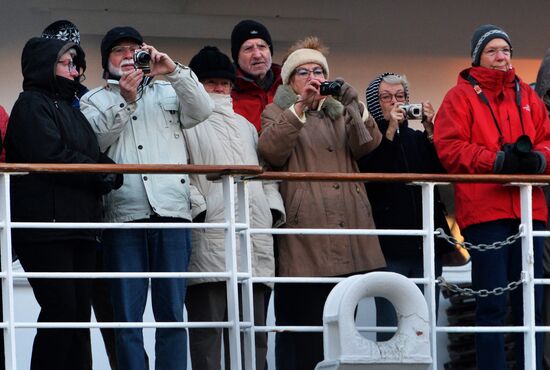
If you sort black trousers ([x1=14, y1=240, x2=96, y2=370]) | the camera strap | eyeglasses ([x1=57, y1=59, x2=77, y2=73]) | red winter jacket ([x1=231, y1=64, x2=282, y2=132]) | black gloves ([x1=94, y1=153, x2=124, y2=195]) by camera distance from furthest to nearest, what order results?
red winter jacket ([x1=231, y1=64, x2=282, y2=132]), the camera strap, eyeglasses ([x1=57, y1=59, x2=77, y2=73]), black gloves ([x1=94, y1=153, x2=124, y2=195]), black trousers ([x1=14, y1=240, x2=96, y2=370])

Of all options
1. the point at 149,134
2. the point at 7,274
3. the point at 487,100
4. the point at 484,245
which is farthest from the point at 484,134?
the point at 7,274

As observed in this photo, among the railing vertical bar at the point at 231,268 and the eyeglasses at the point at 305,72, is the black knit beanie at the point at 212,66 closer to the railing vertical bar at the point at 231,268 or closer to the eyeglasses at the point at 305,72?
the eyeglasses at the point at 305,72

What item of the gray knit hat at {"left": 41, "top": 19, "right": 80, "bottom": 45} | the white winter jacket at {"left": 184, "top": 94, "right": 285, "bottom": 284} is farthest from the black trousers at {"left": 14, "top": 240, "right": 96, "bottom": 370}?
the gray knit hat at {"left": 41, "top": 19, "right": 80, "bottom": 45}

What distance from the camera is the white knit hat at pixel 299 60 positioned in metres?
7.70

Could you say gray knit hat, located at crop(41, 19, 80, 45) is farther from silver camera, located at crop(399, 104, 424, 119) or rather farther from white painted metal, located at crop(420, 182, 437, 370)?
white painted metal, located at crop(420, 182, 437, 370)

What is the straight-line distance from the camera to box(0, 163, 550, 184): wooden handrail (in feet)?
21.2

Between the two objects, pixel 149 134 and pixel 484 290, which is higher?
pixel 149 134

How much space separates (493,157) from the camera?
738 centimetres

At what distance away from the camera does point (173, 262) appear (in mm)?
7066

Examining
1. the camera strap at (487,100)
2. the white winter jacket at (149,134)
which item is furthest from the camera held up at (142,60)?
the camera strap at (487,100)

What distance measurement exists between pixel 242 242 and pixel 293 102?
3.25ft

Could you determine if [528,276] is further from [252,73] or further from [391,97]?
[252,73]

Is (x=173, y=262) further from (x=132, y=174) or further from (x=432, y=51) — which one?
(x=432, y=51)

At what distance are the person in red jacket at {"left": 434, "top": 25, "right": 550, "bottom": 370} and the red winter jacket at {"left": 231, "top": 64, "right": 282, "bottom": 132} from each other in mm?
1022
